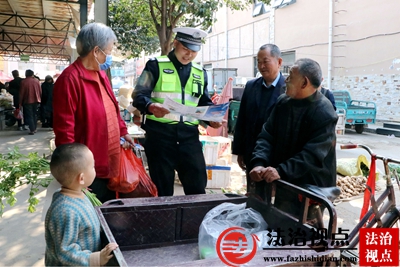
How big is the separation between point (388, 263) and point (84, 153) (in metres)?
1.73

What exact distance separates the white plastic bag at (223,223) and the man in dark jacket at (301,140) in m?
0.19

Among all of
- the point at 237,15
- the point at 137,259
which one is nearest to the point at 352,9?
the point at 237,15

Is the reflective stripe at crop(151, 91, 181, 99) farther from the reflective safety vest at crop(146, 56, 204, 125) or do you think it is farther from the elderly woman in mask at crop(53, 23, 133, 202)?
the elderly woman in mask at crop(53, 23, 133, 202)

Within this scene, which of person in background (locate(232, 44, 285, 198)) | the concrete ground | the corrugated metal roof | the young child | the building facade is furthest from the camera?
the building facade

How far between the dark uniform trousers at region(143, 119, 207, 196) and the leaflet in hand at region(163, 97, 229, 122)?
282 millimetres

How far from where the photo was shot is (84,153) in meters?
1.66

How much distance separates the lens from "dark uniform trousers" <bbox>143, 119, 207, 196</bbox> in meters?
2.73

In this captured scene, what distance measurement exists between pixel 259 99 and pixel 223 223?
1360mm

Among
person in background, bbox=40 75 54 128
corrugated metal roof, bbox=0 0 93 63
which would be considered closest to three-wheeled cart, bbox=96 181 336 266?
corrugated metal roof, bbox=0 0 93 63

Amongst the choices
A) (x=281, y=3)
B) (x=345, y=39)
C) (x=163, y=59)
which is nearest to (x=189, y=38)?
(x=163, y=59)

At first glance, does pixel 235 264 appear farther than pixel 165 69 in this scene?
No

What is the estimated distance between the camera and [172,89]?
2766 millimetres

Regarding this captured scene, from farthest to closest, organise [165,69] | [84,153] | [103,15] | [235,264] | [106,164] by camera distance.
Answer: [103,15] → [165,69] → [106,164] → [84,153] → [235,264]

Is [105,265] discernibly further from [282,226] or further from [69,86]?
[69,86]
